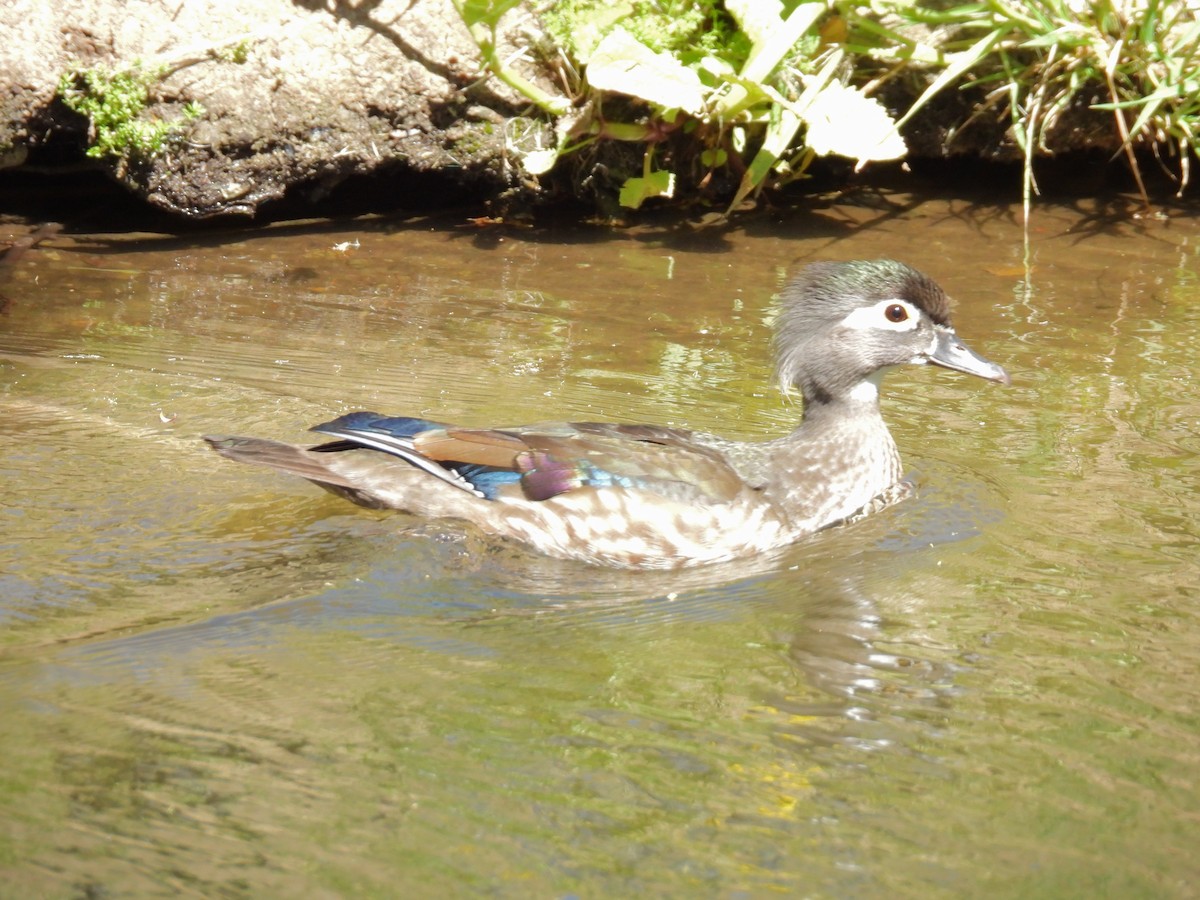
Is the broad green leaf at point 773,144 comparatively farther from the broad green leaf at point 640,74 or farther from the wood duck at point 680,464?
the wood duck at point 680,464

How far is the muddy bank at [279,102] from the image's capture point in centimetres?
824

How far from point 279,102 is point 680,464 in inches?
170

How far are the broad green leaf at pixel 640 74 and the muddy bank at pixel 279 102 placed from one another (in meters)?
0.76

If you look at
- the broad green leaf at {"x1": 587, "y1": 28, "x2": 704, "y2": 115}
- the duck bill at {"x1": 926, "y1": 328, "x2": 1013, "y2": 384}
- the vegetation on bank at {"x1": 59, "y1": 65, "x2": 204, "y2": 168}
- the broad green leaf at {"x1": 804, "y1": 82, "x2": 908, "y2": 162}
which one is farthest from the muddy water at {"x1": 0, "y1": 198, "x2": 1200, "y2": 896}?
the broad green leaf at {"x1": 587, "y1": 28, "x2": 704, "y2": 115}

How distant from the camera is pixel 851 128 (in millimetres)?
7938

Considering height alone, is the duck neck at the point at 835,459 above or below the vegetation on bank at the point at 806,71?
below

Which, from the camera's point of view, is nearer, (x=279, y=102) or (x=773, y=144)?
(x=773, y=144)

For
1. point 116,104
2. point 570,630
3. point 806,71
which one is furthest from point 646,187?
point 570,630

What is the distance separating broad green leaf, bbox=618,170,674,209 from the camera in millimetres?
8609

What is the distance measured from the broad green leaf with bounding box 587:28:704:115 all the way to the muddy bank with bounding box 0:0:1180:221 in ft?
2.51

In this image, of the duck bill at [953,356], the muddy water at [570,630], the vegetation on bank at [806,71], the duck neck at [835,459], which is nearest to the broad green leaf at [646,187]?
the vegetation on bank at [806,71]

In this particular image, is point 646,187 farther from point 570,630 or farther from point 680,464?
point 570,630

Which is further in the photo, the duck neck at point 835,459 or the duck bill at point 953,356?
the duck bill at point 953,356

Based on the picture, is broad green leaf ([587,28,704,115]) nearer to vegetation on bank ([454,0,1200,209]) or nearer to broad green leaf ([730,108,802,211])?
vegetation on bank ([454,0,1200,209])
